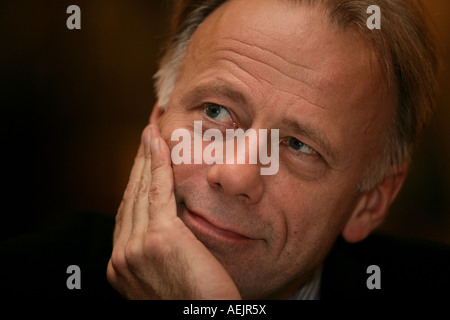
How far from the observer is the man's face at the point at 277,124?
158 cm

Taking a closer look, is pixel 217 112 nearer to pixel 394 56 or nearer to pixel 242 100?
pixel 242 100

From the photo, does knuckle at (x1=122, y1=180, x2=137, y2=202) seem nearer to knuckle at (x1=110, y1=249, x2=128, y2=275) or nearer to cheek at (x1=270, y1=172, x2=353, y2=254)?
knuckle at (x1=110, y1=249, x2=128, y2=275)

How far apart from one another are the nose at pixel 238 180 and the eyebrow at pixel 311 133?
23 centimetres

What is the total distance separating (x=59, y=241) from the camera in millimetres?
2174

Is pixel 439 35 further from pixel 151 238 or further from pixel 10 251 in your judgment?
pixel 10 251

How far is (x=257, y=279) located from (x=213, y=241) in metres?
0.28

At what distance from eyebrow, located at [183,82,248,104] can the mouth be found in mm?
484

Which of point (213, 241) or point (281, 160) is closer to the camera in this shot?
point (213, 241)

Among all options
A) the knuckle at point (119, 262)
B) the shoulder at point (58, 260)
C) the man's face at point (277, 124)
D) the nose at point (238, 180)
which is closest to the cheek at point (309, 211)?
the man's face at point (277, 124)

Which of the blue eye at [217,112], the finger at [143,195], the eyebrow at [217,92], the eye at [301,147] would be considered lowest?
the finger at [143,195]

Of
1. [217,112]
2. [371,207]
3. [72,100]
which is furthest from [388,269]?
[72,100]

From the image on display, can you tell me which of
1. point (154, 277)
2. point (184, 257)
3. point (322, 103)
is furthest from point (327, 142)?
point (154, 277)

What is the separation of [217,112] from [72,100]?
166 cm

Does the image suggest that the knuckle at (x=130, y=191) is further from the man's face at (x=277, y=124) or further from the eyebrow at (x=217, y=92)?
the eyebrow at (x=217, y=92)
